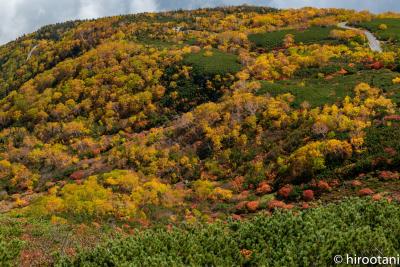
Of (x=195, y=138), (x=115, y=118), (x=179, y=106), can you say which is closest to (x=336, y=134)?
(x=195, y=138)

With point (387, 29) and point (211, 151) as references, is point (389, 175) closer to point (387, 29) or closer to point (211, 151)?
point (211, 151)

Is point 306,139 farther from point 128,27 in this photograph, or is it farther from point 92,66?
point 128,27

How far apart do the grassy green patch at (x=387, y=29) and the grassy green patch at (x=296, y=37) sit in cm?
1219

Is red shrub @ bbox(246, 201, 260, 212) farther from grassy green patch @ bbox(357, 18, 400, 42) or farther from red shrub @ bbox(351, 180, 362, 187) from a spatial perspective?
grassy green patch @ bbox(357, 18, 400, 42)

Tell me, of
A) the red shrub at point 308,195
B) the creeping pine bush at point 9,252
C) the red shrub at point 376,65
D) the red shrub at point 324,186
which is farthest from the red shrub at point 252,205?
the red shrub at point 376,65

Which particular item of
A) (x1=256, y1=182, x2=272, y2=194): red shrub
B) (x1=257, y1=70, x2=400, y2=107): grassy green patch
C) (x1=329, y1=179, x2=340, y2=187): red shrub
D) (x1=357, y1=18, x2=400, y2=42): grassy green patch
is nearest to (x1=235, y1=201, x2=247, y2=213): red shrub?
(x1=256, y1=182, x2=272, y2=194): red shrub

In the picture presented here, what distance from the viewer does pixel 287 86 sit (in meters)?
99.1

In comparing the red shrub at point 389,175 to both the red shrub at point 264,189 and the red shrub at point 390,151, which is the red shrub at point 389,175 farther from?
the red shrub at point 264,189

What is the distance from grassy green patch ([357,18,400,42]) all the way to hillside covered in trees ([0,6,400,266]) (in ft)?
2.55

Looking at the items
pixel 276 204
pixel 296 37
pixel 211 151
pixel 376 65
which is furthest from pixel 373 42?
pixel 276 204

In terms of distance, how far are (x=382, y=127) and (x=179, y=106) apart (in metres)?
56.5

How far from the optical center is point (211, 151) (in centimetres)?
8350

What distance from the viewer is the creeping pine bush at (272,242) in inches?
854

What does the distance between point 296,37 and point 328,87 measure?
51198mm
